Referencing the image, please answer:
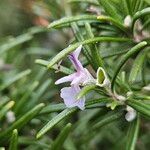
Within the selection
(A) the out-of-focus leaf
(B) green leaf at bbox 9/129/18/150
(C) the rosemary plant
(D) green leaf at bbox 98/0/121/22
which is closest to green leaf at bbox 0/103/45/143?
(C) the rosemary plant

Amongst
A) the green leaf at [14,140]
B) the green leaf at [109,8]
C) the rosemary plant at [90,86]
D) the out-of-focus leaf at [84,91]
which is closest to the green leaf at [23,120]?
the rosemary plant at [90,86]

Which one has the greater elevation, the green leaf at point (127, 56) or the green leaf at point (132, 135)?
the green leaf at point (127, 56)

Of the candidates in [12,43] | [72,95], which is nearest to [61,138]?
[72,95]

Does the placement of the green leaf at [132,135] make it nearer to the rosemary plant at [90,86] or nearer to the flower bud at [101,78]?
the rosemary plant at [90,86]

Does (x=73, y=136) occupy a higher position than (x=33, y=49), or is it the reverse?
(x=33, y=49)

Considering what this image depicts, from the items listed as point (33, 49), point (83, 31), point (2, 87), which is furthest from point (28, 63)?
point (83, 31)

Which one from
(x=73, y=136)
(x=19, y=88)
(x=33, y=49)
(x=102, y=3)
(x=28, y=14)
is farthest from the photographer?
(x=28, y=14)

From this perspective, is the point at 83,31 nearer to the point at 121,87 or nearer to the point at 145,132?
the point at 121,87
